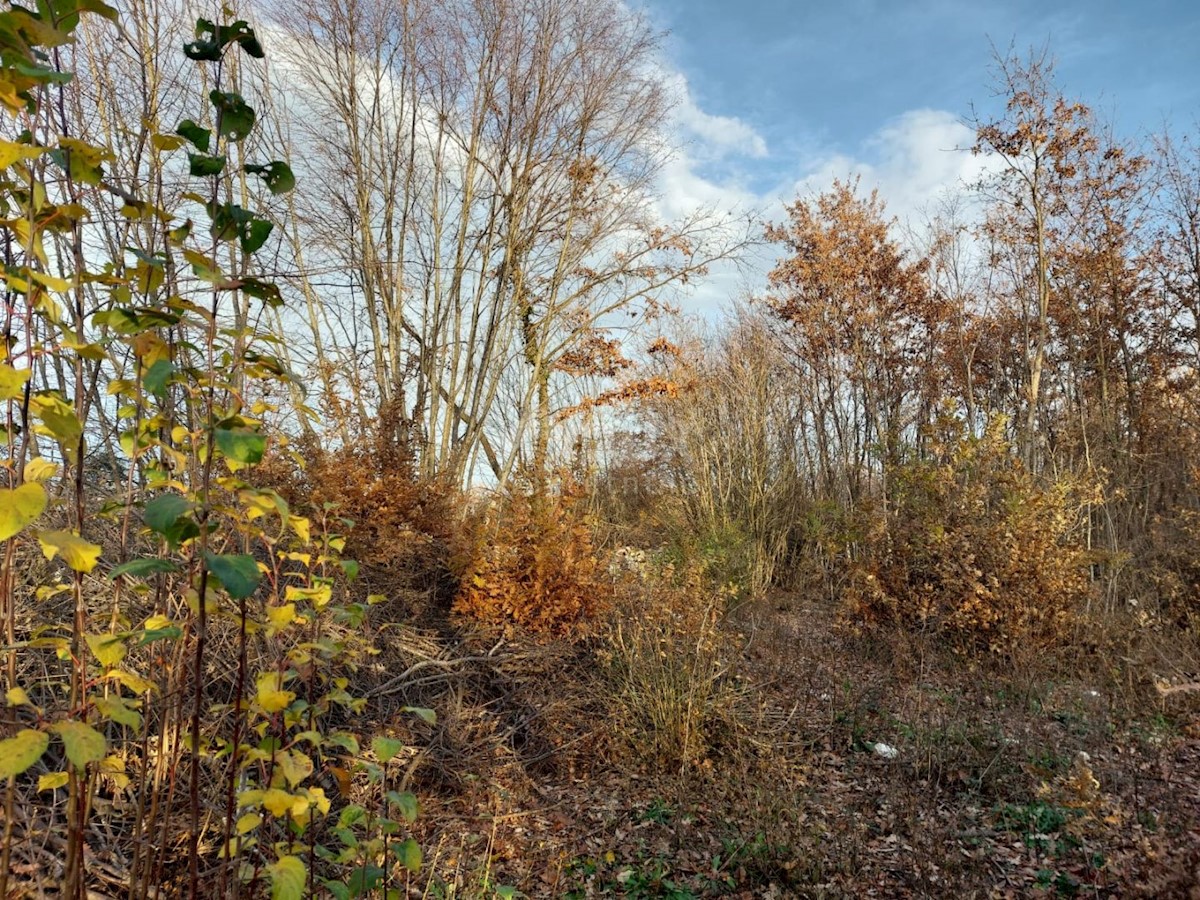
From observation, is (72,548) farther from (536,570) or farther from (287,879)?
(536,570)

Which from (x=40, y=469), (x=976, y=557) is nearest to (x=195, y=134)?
(x=40, y=469)

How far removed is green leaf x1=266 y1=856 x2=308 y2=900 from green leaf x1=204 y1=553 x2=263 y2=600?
21.2 inches

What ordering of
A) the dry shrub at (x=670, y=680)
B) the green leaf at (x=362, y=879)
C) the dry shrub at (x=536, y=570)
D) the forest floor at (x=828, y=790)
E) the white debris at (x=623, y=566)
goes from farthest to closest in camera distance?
the white debris at (x=623, y=566), the dry shrub at (x=536, y=570), the dry shrub at (x=670, y=680), the forest floor at (x=828, y=790), the green leaf at (x=362, y=879)

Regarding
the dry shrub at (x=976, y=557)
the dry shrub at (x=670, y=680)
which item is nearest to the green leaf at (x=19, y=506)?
the dry shrub at (x=670, y=680)

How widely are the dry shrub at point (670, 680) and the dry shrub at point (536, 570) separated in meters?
0.41

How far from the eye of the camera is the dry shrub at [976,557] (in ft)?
19.8

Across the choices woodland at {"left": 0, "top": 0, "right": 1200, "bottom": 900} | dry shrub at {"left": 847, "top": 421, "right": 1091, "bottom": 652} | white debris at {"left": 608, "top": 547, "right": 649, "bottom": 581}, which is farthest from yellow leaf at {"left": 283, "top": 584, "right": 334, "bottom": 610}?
dry shrub at {"left": 847, "top": 421, "right": 1091, "bottom": 652}

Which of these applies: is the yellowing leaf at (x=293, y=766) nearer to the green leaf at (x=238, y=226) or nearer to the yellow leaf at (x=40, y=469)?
the yellow leaf at (x=40, y=469)

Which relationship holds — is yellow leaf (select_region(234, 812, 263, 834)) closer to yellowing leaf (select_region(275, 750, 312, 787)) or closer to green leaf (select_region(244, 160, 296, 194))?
yellowing leaf (select_region(275, 750, 312, 787))

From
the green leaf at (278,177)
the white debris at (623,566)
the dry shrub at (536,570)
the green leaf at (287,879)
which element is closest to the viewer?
the green leaf at (287,879)

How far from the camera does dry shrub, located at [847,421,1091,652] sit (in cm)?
605

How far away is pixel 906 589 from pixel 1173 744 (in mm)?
2690

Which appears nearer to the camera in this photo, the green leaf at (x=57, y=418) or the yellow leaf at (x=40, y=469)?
the green leaf at (x=57, y=418)

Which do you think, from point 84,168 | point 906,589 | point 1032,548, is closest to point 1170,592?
point 1032,548
